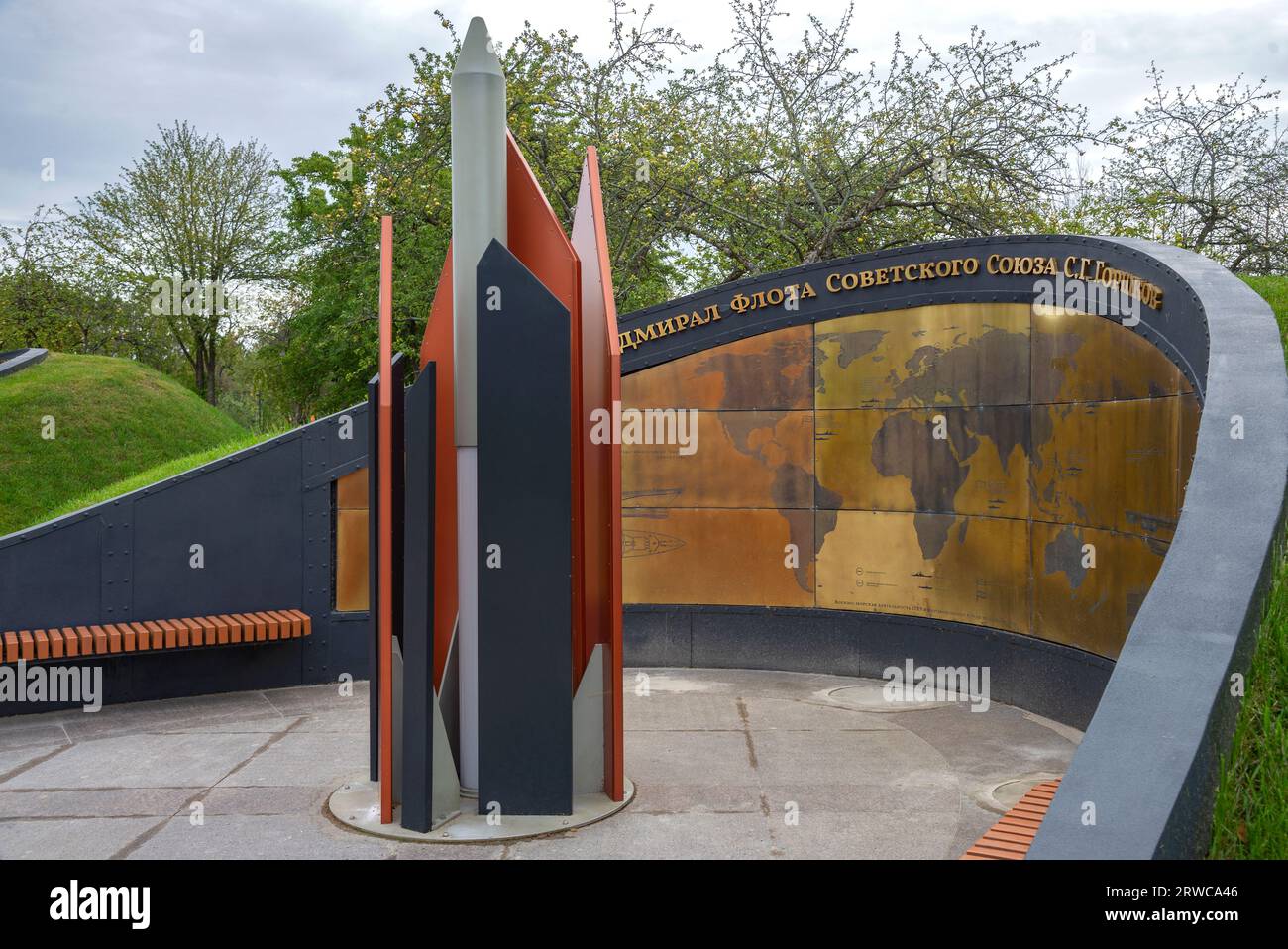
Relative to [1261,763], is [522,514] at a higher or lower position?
higher

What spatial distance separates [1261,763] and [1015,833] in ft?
6.04

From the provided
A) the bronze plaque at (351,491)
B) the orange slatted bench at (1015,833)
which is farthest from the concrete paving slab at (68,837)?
the orange slatted bench at (1015,833)

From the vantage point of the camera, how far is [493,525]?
20.6 ft

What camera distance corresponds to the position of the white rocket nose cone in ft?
21.8

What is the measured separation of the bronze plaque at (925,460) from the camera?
952cm

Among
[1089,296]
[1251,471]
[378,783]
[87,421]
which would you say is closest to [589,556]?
[378,783]

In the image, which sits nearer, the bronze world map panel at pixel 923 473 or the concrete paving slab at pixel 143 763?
the concrete paving slab at pixel 143 763

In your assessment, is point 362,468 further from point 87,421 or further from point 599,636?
point 87,421

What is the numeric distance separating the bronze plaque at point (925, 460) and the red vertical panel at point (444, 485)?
510 cm

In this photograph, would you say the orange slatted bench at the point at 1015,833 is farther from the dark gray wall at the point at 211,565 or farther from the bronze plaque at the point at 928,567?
the dark gray wall at the point at 211,565

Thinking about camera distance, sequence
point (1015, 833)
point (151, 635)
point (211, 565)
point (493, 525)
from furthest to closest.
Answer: point (211, 565) → point (151, 635) → point (493, 525) → point (1015, 833)

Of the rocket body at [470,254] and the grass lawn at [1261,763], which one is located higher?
the rocket body at [470,254]

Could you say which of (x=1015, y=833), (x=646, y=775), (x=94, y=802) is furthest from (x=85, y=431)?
(x=1015, y=833)

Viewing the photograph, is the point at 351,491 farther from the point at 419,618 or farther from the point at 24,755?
the point at 419,618
